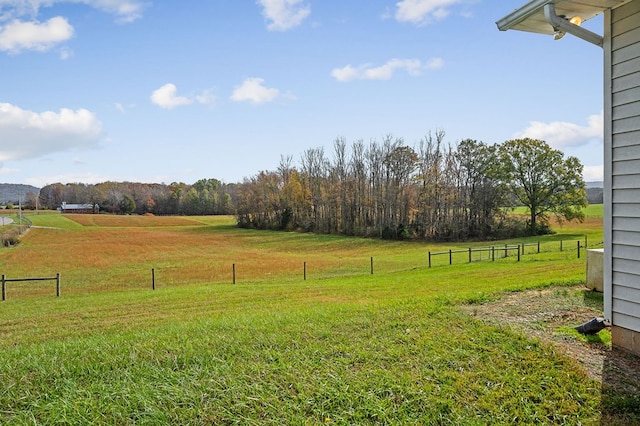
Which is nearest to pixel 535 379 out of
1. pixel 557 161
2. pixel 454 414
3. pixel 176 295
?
pixel 454 414

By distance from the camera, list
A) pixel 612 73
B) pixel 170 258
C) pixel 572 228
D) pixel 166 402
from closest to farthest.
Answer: pixel 166 402
pixel 612 73
pixel 170 258
pixel 572 228

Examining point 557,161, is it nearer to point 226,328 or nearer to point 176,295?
point 176,295

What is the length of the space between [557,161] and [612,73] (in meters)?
43.9

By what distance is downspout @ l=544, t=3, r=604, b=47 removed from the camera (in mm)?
4605

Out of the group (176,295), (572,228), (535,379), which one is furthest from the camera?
(572,228)

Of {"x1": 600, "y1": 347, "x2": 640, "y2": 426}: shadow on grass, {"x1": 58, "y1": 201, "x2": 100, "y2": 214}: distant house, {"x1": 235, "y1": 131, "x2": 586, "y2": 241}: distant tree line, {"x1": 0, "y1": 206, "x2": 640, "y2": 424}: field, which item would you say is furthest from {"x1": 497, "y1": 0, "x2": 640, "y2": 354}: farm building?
{"x1": 58, "y1": 201, "x2": 100, "y2": 214}: distant house

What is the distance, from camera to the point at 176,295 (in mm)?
13219

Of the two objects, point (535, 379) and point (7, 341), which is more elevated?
point (535, 379)

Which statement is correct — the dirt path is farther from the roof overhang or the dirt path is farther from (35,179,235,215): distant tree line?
(35,179,235,215): distant tree line

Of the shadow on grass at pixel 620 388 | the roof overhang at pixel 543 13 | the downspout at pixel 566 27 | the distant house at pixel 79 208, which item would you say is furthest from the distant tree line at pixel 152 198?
the shadow on grass at pixel 620 388

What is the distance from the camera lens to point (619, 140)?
179 inches

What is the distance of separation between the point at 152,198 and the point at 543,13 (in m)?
123

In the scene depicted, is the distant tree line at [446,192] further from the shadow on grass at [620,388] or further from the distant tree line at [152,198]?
the distant tree line at [152,198]

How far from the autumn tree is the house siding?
139ft
